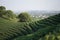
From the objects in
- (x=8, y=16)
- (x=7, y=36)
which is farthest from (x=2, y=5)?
(x=7, y=36)

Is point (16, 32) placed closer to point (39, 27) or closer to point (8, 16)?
point (39, 27)

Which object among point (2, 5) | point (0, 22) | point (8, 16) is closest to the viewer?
point (8, 16)

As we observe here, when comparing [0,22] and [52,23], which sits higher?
[52,23]

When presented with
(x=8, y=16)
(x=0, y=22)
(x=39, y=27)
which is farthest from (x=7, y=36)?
(x=0, y=22)

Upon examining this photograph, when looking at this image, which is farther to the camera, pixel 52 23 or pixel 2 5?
pixel 2 5

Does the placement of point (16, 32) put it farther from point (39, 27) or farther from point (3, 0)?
point (3, 0)

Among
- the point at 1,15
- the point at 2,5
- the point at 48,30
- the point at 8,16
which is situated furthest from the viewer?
the point at 2,5

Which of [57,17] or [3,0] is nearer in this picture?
[57,17]

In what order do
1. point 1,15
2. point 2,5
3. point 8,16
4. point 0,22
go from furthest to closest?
point 2,5 < point 0,22 < point 1,15 < point 8,16

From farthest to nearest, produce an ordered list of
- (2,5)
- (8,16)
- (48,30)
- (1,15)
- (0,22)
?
(2,5), (0,22), (1,15), (8,16), (48,30)
